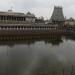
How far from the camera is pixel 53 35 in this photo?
2092 inches

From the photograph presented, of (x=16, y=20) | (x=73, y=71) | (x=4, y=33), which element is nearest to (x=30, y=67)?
(x=73, y=71)

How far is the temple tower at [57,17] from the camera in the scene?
2830 inches

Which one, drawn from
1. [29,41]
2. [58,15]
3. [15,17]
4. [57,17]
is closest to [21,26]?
[15,17]

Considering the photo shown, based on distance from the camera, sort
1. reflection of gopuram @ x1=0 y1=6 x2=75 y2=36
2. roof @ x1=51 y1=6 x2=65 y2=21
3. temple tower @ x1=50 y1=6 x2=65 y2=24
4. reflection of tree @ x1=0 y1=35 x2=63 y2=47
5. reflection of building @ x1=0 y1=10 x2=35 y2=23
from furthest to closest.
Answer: roof @ x1=51 y1=6 x2=65 y2=21 < temple tower @ x1=50 y1=6 x2=65 y2=24 < reflection of building @ x1=0 y1=10 x2=35 y2=23 < reflection of gopuram @ x1=0 y1=6 x2=75 y2=36 < reflection of tree @ x1=0 y1=35 x2=63 y2=47

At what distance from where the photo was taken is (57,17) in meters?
72.4

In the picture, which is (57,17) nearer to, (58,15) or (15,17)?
(58,15)

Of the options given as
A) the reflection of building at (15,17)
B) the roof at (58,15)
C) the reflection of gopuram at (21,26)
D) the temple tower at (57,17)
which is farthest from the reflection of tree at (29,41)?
the roof at (58,15)

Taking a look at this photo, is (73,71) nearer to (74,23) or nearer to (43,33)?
(43,33)

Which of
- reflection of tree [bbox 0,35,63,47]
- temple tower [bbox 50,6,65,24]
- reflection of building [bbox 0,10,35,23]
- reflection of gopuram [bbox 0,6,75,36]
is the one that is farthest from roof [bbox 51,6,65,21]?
reflection of tree [bbox 0,35,63,47]

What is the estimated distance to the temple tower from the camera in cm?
7188

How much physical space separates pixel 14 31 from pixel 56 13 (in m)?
32.0

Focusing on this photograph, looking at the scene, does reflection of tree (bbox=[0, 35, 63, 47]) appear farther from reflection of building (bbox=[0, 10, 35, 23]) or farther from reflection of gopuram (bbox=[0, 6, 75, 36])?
reflection of building (bbox=[0, 10, 35, 23])

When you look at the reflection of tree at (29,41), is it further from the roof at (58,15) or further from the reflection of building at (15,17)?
the roof at (58,15)

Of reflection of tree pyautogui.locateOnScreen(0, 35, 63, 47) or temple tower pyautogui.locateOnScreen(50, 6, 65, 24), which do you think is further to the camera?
temple tower pyautogui.locateOnScreen(50, 6, 65, 24)
